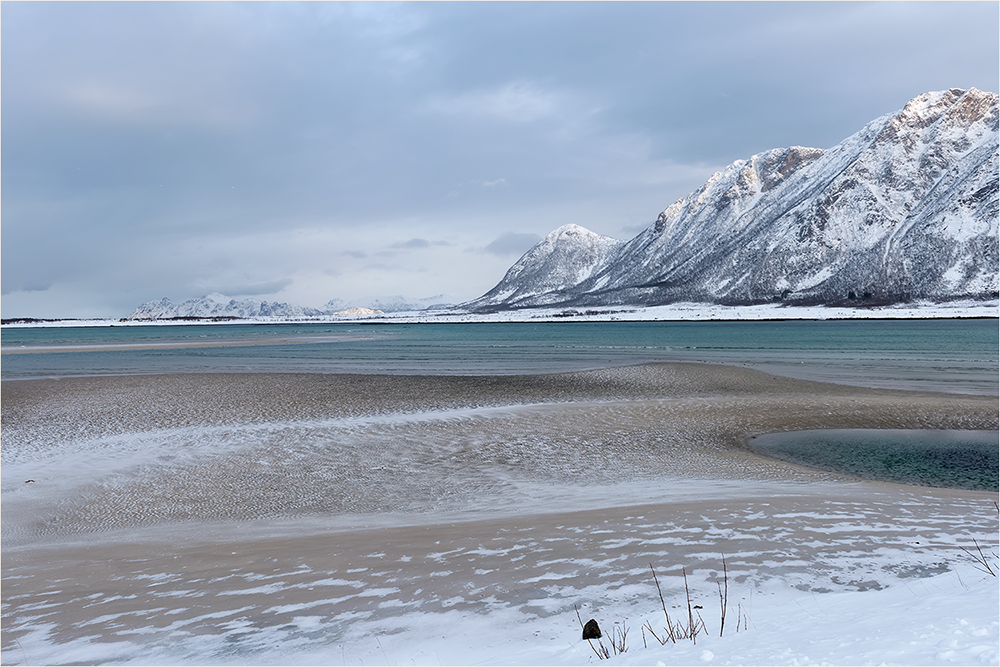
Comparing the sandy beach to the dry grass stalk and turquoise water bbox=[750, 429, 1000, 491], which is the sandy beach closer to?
the dry grass stalk

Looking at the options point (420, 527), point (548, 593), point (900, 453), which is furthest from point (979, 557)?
point (900, 453)

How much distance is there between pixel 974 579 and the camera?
6.61 meters

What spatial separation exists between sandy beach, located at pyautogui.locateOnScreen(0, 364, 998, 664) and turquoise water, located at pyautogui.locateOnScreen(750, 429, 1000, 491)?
1.03 m

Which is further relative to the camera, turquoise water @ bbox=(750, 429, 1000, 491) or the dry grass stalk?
turquoise water @ bbox=(750, 429, 1000, 491)

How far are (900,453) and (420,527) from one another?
13807 mm

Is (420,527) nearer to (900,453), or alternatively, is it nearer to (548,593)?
(548,593)

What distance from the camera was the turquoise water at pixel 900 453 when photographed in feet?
45.9

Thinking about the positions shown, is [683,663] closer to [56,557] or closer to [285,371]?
[56,557]

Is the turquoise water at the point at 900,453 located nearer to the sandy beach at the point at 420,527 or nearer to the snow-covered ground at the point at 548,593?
the sandy beach at the point at 420,527

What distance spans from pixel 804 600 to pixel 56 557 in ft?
35.9

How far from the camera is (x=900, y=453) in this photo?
16453 millimetres

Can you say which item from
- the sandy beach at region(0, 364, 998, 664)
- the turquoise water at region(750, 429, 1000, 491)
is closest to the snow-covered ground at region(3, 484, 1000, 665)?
the sandy beach at region(0, 364, 998, 664)

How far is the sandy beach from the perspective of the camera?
21.7ft

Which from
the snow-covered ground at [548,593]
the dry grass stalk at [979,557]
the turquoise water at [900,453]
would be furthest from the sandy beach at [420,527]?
the turquoise water at [900,453]
